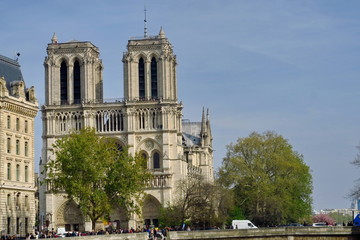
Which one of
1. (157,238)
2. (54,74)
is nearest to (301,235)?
(157,238)

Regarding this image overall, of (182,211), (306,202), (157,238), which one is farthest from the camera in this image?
(306,202)

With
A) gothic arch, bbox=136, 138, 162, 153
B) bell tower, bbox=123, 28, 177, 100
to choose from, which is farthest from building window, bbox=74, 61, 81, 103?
gothic arch, bbox=136, 138, 162, 153

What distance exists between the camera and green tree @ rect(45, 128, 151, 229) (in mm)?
84750

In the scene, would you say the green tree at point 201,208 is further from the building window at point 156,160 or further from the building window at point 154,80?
the building window at point 154,80

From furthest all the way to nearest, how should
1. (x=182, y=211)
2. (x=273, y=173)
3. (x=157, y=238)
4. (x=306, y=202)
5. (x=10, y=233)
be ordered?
(x=306, y=202) → (x=273, y=173) → (x=182, y=211) → (x=10, y=233) → (x=157, y=238)

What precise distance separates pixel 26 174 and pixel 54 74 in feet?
168

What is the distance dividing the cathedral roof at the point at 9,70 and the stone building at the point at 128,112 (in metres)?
41.8

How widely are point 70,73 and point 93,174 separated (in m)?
50.6

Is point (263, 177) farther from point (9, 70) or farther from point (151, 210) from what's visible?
point (9, 70)

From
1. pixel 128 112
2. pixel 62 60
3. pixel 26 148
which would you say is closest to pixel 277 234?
pixel 26 148

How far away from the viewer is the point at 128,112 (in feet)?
427

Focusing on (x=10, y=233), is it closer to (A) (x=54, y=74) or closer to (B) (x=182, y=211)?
(B) (x=182, y=211)

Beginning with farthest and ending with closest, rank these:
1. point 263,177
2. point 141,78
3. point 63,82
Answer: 1. point 63,82
2. point 141,78
3. point 263,177

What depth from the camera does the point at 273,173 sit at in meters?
121
